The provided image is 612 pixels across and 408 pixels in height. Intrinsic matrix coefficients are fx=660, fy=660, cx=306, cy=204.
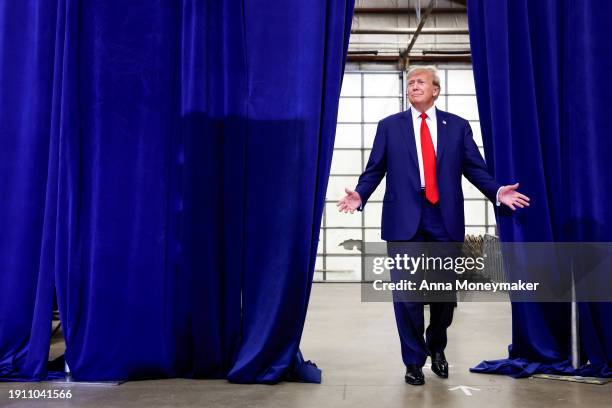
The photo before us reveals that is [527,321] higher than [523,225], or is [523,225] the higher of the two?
[523,225]

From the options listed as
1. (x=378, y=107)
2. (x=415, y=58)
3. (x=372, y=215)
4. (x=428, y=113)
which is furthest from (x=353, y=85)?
(x=428, y=113)

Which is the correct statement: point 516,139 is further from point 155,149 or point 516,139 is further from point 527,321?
point 155,149

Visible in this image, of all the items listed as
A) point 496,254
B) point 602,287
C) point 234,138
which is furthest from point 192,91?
point 496,254

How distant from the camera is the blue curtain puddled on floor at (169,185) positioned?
3.09 m

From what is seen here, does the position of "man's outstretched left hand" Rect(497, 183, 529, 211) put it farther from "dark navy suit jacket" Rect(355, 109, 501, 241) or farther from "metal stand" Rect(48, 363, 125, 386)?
"metal stand" Rect(48, 363, 125, 386)

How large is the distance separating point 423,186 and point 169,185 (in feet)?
3.95

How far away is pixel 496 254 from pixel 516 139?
18.9ft

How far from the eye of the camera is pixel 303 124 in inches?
123

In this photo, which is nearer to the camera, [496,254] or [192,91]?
[192,91]

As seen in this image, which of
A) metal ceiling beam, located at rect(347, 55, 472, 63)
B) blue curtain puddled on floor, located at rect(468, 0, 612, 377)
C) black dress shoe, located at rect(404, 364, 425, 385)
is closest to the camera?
black dress shoe, located at rect(404, 364, 425, 385)

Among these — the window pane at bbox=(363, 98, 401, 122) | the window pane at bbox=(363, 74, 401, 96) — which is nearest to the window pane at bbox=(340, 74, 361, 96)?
the window pane at bbox=(363, 74, 401, 96)

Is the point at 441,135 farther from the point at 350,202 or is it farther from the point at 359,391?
the point at 359,391

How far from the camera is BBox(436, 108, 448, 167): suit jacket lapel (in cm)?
300

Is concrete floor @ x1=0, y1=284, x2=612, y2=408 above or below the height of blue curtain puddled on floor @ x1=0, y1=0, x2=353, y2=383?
below
